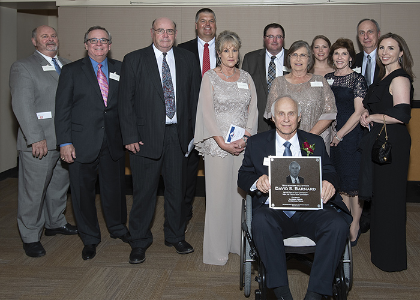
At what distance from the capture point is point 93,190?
3893 mm

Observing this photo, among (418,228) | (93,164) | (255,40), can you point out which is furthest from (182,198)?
(255,40)

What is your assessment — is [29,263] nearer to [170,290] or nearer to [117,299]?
[117,299]

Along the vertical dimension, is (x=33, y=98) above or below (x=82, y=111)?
above

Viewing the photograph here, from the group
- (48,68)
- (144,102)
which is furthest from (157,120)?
(48,68)

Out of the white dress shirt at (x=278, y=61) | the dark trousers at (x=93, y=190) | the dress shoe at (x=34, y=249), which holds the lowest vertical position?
the dress shoe at (x=34, y=249)

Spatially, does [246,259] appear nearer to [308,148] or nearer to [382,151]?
[308,148]

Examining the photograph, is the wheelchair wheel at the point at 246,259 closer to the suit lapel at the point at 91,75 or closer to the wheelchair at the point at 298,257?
the wheelchair at the point at 298,257

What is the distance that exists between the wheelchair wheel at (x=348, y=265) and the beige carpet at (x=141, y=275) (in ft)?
1.05

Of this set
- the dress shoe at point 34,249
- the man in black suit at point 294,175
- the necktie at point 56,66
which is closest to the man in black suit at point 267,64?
the man in black suit at point 294,175

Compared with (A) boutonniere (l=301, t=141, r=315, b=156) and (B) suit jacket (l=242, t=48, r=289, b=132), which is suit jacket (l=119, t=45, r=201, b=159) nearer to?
(B) suit jacket (l=242, t=48, r=289, b=132)

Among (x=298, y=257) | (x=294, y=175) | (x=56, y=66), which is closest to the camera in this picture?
(x=294, y=175)

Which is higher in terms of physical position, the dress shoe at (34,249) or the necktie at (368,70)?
the necktie at (368,70)

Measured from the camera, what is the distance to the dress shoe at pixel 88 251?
3.74m

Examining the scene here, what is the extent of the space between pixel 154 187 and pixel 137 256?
2.06 ft
